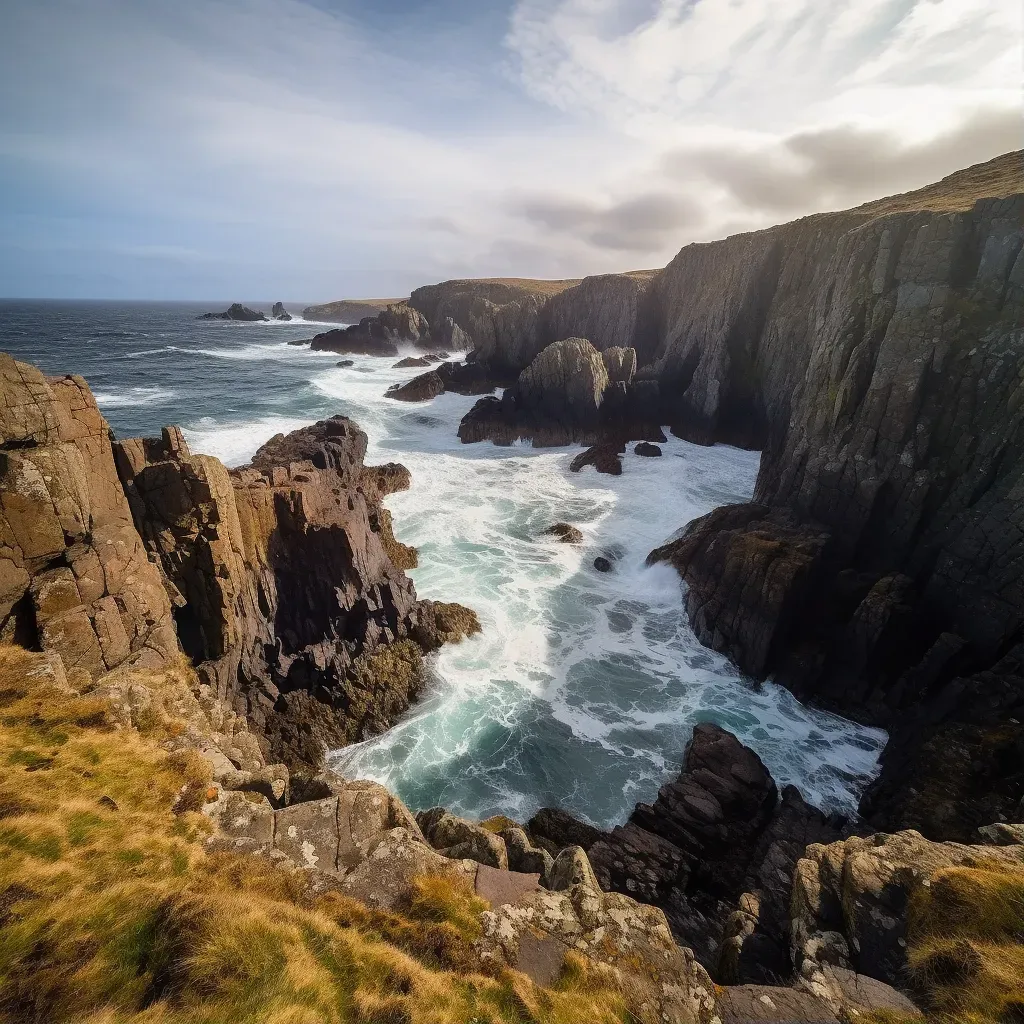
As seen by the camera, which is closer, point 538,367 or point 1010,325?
point 1010,325

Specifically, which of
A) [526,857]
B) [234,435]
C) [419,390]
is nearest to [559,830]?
[526,857]

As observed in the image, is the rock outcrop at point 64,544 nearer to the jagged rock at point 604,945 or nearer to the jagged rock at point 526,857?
the jagged rock at point 526,857

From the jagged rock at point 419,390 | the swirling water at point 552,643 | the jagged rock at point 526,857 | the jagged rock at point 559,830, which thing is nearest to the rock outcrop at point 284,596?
the swirling water at point 552,643

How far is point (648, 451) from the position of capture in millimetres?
52719

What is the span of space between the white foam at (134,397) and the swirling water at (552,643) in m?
0.57

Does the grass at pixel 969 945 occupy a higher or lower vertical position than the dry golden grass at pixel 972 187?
lower

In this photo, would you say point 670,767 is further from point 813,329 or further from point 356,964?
point 813,329

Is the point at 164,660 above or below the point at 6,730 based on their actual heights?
below

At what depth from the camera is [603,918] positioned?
8.66m

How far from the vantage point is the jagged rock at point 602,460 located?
49062 mm

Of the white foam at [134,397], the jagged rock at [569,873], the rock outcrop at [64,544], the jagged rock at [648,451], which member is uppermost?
the rock outcrop at [64,544]

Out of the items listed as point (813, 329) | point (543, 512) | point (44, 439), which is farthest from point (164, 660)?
point (813, 329)

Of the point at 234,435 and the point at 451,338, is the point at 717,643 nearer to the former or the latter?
the point at 234,435

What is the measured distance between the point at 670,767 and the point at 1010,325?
23423 mm
